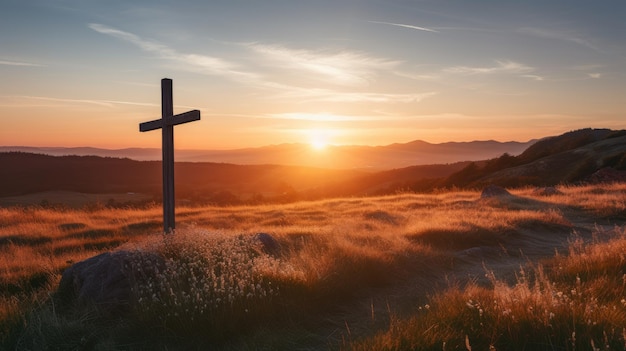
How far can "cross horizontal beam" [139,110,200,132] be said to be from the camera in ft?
32.9

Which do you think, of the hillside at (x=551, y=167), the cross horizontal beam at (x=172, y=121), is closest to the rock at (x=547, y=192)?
the hillside at (x=551, y=167)

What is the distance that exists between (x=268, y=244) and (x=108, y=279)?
3694 millimetres

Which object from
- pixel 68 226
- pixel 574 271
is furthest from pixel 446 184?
pixel 574 271

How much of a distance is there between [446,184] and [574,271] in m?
41.3

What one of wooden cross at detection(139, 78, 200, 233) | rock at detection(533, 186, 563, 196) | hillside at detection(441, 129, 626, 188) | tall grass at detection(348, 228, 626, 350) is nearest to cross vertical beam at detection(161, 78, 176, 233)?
wooden cross at detection(139, 78, 200, 233)

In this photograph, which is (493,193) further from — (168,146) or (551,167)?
(551,167)

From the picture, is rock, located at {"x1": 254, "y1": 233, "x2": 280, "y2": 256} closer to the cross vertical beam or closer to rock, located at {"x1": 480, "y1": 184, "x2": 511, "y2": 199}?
the cross vertical beam

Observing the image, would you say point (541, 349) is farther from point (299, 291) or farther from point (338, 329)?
point (299, 291)

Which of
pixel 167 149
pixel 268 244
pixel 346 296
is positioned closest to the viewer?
pixel 346 296

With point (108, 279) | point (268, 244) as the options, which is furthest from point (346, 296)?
point (108, 279)

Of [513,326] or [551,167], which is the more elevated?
[551,167]

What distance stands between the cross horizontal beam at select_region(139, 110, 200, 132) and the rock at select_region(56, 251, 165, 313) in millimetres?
3198

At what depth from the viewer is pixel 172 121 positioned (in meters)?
10.8

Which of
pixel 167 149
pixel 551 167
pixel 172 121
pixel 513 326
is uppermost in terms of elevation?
pixel 172 121
